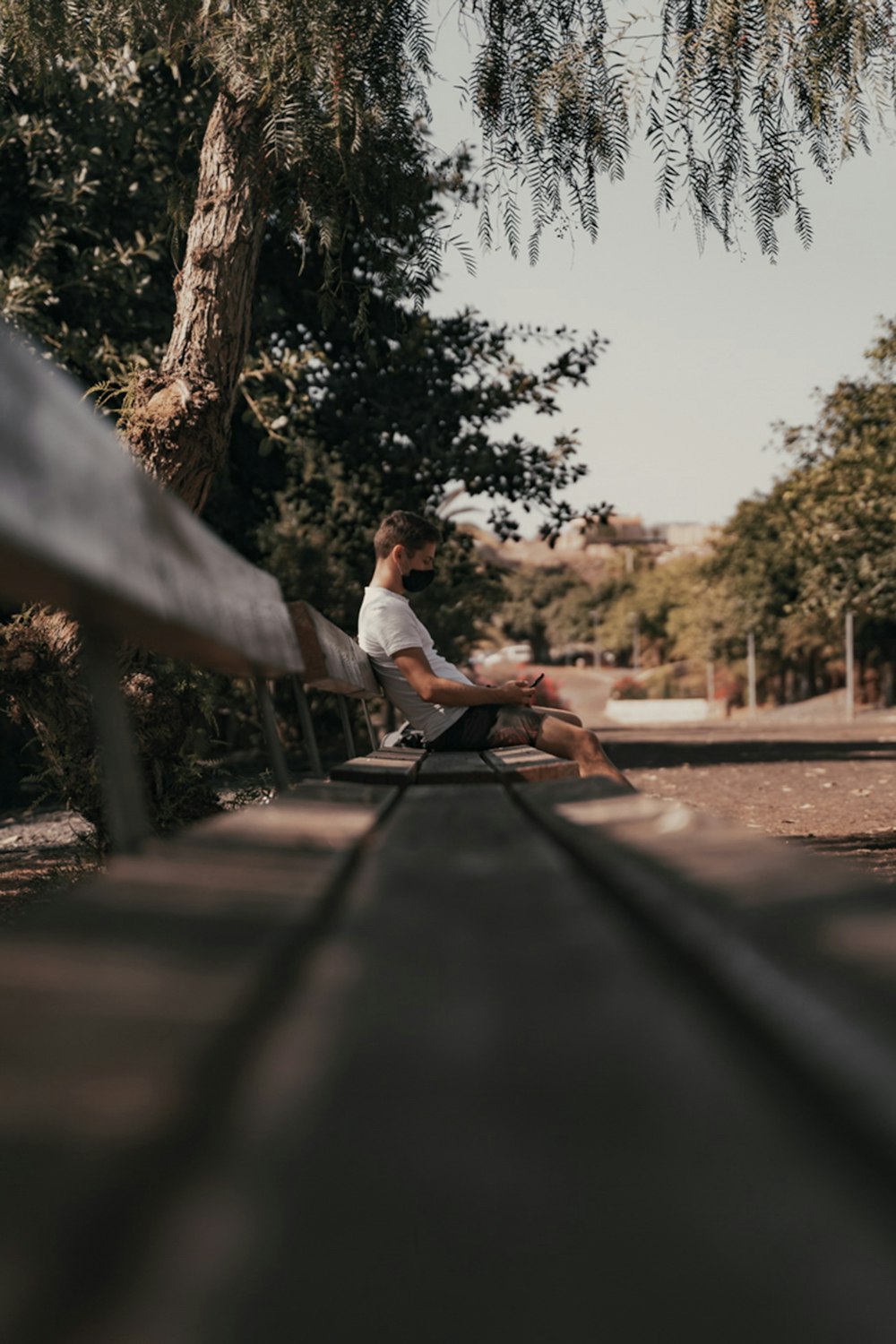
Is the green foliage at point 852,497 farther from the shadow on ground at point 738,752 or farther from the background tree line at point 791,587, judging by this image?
the shadow on ground at point 738,752

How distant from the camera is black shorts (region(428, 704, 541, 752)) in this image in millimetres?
5055

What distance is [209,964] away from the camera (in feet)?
3.73

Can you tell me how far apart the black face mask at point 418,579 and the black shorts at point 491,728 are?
72cm

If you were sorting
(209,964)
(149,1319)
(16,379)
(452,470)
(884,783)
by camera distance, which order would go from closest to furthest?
(149,1319) < (209,964) < (16,379) < (452,470) < (884,783)

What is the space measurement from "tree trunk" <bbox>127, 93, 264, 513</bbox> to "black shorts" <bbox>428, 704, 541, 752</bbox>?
2.35 m

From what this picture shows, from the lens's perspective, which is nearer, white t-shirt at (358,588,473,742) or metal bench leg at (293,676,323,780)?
metal bench leg at (293,676,323,780)

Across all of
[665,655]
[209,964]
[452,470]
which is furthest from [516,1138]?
[665,655]

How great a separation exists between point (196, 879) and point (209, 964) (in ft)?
1.32

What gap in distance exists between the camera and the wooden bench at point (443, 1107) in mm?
620

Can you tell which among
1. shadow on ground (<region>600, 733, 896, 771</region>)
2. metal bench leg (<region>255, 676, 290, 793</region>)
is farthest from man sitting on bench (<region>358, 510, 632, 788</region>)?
shadow on ground (<region>600, 733, 896, 771</region>)

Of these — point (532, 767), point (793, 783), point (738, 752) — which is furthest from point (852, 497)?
point (532, 767)

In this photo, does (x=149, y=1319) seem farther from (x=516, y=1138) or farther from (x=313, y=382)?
(x=313, y=382)

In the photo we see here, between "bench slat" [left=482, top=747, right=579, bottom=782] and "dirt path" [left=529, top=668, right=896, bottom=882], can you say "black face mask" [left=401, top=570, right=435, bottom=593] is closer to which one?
"bench slat" [left=482, top=747, right=579, bottom=782]

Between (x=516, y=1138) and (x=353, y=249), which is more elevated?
(x=353, y=249)
